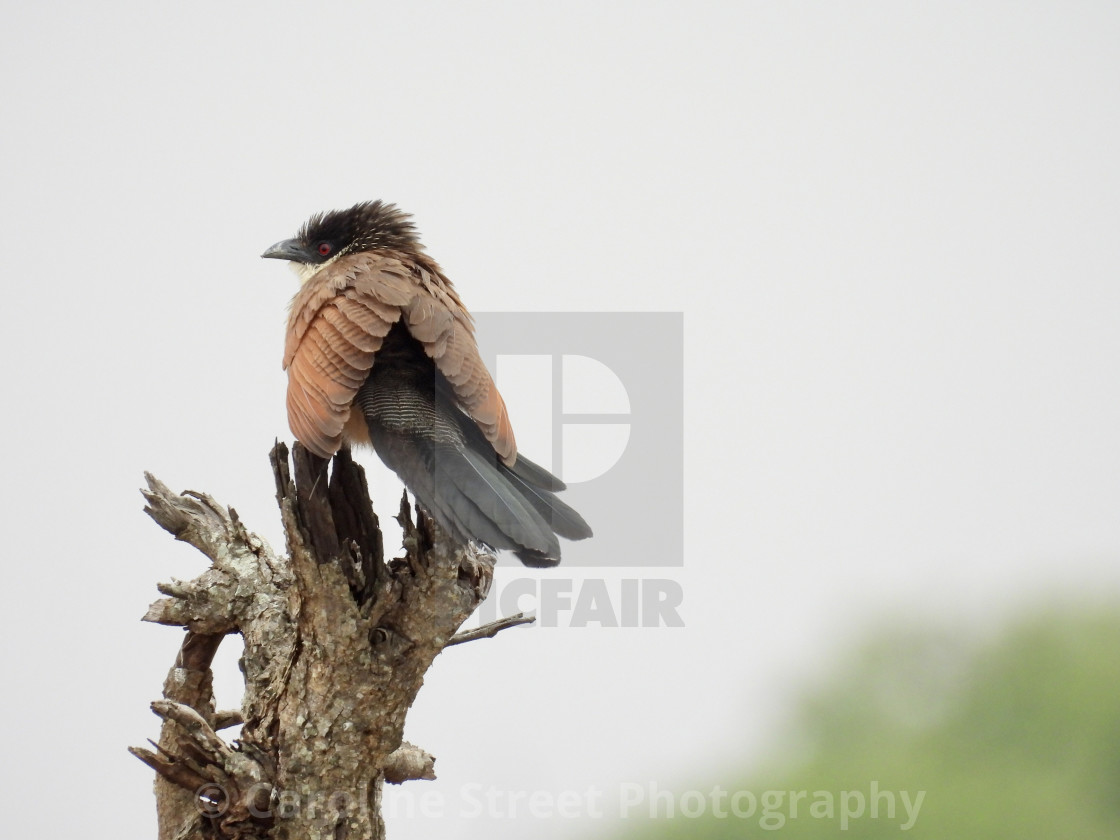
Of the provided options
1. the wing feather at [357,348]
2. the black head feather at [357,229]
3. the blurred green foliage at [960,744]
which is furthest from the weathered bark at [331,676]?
the blurred green foliage at [960,744]

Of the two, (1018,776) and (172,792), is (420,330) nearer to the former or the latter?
(172,792)

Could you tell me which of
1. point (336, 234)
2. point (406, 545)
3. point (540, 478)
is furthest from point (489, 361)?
point (406, 545)

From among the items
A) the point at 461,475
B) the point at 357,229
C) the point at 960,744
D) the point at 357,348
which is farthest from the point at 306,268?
the point at 960,744

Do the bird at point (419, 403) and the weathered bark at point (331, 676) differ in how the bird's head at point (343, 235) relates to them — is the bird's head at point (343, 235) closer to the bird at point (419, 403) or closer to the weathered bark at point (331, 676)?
the bird at point (419, 403)

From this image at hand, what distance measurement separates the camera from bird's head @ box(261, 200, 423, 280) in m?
2.91

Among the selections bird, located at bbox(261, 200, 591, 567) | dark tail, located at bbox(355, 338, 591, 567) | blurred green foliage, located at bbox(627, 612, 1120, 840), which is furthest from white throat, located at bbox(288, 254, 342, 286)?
blurred green foliage, located at bbox(627, 612, 1120, 840)

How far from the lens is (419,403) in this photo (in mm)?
2148

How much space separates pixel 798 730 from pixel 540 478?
7761 mm

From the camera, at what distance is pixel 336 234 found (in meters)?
2.96

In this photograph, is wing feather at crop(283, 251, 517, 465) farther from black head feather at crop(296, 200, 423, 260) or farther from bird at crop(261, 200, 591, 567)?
black head feather at crop(296, 200, 423, 260)

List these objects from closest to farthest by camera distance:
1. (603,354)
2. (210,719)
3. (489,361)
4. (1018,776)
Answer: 1. (210,719)
2. (489,361)
3. (603,354)
4. (1018,776)

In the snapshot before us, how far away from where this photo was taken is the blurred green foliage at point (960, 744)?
6035mm

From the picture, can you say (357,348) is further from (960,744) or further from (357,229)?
(960,744)

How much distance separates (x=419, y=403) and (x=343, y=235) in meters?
1.06
